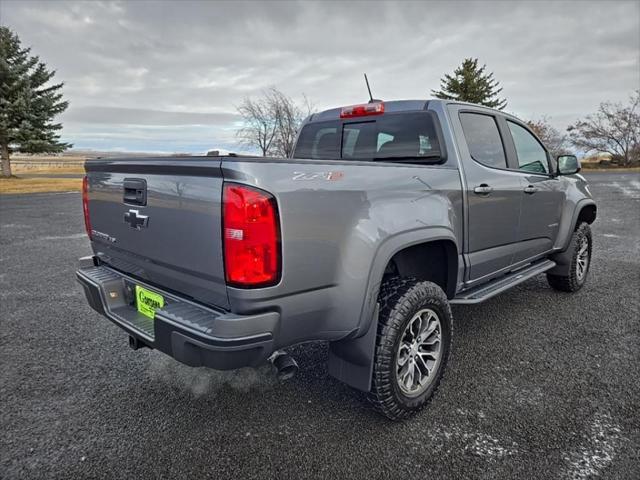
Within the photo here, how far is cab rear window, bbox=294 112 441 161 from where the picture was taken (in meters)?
3.01

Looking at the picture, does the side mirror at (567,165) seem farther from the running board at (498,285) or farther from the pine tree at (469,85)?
the pine tree at (469,85)

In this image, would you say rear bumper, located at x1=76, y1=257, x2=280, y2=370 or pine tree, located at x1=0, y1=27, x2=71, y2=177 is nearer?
rear bumper, located at x1=76, y1=257, x2=280, y2=370

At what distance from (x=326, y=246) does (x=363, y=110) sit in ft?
5.54

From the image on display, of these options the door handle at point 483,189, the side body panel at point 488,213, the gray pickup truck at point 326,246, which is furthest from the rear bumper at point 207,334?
the door handle at point 483,189

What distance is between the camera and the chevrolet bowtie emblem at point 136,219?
2.21 meters

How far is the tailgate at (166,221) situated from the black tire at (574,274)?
4.08 metres

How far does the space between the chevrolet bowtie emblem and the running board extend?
201 cm

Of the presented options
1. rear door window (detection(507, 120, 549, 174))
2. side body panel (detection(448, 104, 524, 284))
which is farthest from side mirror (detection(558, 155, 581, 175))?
side body panel (detection(448, 104, 524, 284))

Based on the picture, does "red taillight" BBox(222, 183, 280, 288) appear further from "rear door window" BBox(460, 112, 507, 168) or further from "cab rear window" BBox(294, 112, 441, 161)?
"rear door window" BBox(460, 112, 507, 168)

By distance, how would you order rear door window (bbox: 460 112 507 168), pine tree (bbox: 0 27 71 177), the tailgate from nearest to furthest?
the tailgate
rear door window (bbox: 460 112 507 168)
pine tree (bbox: 0 27 71 177)

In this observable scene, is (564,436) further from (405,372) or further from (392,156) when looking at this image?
(392,156)

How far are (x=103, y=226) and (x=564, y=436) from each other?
299 cm

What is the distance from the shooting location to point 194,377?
9.60 ft

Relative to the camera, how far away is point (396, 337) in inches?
89.5
